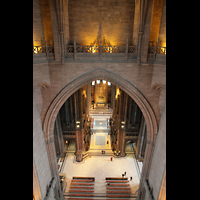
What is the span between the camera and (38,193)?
8.37m

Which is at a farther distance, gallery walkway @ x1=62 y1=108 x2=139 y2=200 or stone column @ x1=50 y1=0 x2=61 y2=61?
gallery walkway @ x1=62 y1=108 x2=139 y2=200

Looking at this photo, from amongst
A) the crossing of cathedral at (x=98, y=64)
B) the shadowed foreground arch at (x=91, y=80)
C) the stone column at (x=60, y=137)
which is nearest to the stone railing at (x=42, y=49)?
the crossing of cathedral at (x=98, y=64)

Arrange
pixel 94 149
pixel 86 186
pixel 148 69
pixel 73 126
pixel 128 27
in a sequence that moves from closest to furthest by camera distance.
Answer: pixel 148 69 → pixel 128 27 → pixel 86 186 → pixel 73 126 → pixel 94 149

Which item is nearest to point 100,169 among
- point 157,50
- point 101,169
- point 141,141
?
point 101,169

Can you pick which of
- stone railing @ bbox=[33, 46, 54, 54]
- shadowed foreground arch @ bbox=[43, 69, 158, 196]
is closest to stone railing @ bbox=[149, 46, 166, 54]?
shadowed foreground arch @ bbox=[43, 69, 158, 196]

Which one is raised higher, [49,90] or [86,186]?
[49,90]

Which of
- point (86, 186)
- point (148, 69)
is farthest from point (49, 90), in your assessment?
point (86, 186)

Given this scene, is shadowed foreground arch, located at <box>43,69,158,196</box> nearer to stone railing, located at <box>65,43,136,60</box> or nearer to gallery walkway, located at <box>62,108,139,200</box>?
stone railing, located at <box>65,43,136,60</box>

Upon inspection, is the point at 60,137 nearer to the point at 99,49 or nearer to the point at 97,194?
the point at 97,194

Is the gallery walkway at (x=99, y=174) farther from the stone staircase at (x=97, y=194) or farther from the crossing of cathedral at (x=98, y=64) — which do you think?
the crossing of cathedral at (x=98, y=64)

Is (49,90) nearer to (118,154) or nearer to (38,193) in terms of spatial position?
(38,193)
